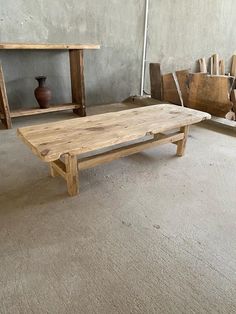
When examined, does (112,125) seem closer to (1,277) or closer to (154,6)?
(1,277)

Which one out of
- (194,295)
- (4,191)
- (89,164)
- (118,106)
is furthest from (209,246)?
(118,106)

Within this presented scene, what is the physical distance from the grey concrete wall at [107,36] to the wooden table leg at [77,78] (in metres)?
0.29

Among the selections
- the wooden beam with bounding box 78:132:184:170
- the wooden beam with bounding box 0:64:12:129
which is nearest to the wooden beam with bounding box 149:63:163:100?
the wooden beam with bounding box 78:132:184:170

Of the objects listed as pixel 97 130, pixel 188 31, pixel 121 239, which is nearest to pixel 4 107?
pixel 97 130

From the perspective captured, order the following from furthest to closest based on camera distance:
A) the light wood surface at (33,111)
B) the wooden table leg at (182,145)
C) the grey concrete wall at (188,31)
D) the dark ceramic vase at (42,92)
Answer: the grey concrete wall at (188,31)
the dark ceramic vase at (42,92)
the light wood surface at (33,111)
the wooden table leg at (182,145)

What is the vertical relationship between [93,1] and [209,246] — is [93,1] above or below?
above

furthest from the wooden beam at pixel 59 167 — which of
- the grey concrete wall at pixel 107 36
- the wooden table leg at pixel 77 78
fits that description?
the grey concrete wall at pixel 107 36

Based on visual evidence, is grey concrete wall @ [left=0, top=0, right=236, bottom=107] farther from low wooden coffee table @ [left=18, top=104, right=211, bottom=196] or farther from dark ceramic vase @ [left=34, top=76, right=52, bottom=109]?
low wooden coffee table @ [left=18, top=104, right=211, bottom=196]

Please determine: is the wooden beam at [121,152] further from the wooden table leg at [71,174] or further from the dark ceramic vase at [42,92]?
the dark ceramic vase at [42,92]

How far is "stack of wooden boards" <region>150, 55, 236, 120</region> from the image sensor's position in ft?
10.4

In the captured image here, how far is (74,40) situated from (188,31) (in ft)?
8.10

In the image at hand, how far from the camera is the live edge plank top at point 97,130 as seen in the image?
1.50 metres

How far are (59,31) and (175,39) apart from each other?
2339mm

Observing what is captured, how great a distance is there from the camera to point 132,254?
133 cm
